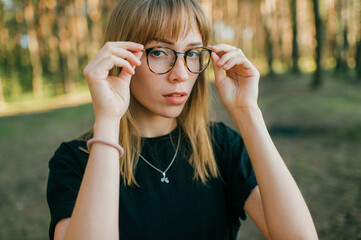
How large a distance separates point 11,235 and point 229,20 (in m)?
28.3

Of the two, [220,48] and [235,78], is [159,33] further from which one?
[235,78]

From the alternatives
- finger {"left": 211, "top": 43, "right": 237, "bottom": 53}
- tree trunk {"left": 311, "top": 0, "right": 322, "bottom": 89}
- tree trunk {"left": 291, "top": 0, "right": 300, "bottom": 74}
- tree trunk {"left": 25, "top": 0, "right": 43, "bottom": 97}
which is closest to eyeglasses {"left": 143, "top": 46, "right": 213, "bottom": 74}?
finger {"left": 211, "top": 43, "right": 237, "bottom": 53}

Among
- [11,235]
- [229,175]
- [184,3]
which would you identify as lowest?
[11,235]

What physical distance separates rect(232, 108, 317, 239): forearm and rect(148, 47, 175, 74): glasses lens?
2.19ft

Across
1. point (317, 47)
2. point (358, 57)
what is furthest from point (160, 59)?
point (358, 57)

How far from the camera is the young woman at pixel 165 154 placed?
140 centimetres

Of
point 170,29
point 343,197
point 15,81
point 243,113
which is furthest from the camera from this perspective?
point 15,81

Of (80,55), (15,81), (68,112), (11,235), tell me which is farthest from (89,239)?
(80,55)

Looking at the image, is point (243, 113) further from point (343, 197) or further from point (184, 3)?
point (343, 197)

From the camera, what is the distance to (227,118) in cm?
1032

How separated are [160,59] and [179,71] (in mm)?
136

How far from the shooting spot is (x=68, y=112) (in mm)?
13883

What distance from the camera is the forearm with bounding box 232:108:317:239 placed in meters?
1.46

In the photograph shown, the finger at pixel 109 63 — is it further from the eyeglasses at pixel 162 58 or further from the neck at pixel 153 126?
the neck at pixel 153 126
